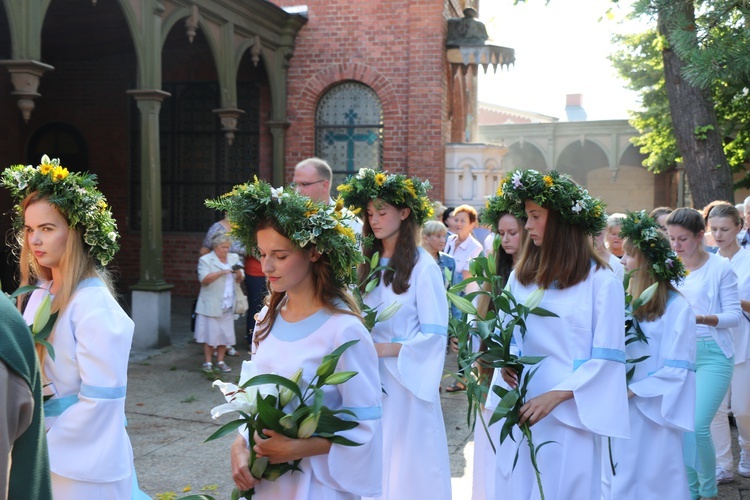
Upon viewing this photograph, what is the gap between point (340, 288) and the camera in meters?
3.18

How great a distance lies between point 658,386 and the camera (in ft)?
15.8

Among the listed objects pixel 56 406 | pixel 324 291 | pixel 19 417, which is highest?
pixel 324 291

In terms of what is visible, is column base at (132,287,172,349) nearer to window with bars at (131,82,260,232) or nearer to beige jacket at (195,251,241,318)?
beige jacket at (195,251,241,318)

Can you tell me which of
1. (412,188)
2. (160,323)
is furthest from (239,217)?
(160,323)

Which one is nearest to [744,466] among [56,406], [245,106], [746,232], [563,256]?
[746,232]

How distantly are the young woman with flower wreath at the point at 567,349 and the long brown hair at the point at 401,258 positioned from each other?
0.71 meters

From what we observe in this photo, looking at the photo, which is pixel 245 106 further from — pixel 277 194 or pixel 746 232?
pixel 277 194

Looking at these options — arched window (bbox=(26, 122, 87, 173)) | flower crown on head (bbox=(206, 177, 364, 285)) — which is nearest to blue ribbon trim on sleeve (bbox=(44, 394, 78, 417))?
flower crown on head (bbox=(206, 177, 364, 285))

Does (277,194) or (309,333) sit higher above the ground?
(277,194)

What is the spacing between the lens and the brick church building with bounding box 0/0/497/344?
46.5 ft

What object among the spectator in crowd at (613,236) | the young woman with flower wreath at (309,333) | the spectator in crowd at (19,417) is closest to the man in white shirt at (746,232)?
the spectator in crowd at (613,236)

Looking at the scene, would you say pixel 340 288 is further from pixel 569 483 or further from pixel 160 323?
pixel 160 323

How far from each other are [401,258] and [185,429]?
11.4 ft

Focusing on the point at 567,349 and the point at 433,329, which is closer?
the point at 567,349
